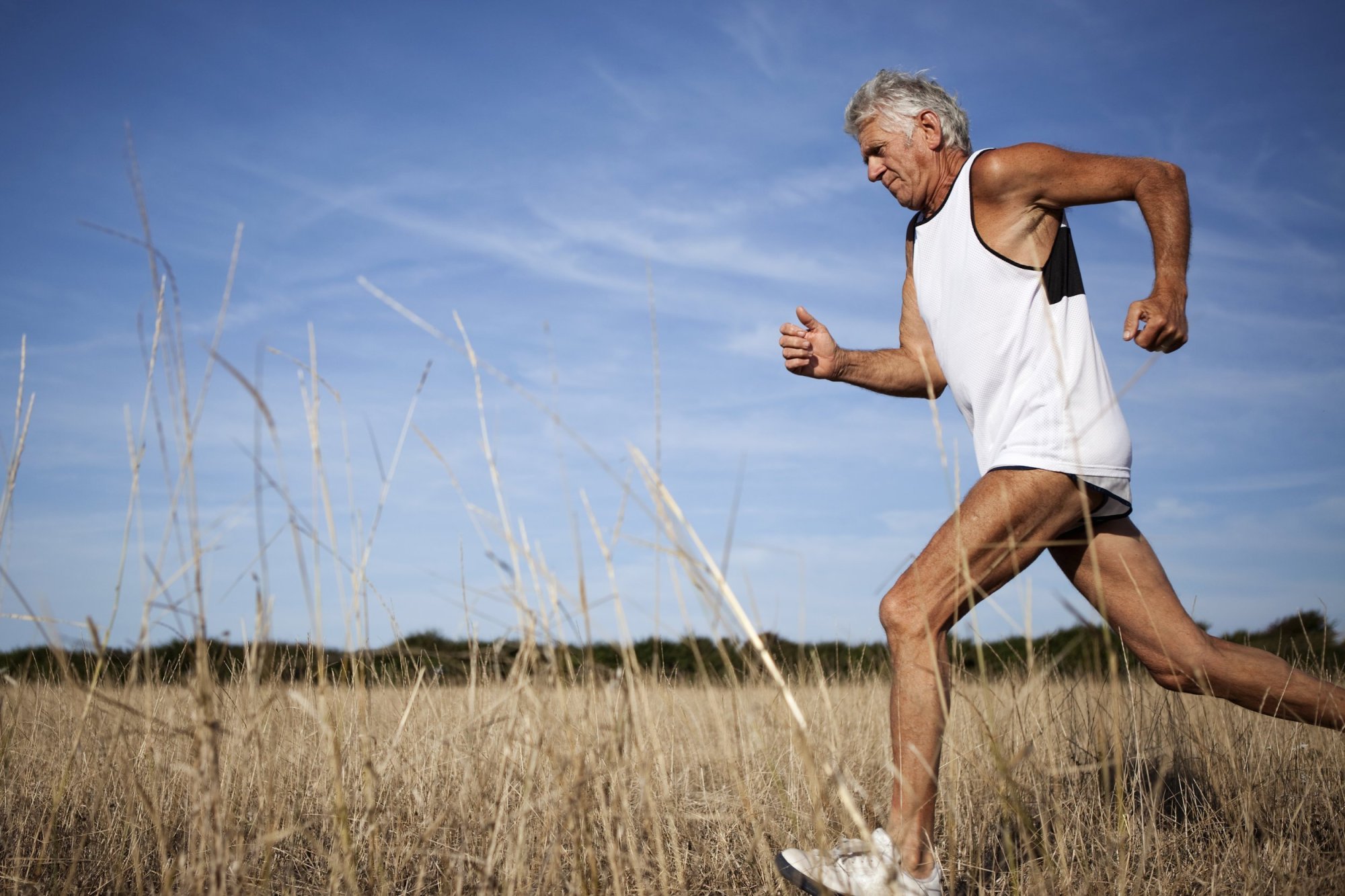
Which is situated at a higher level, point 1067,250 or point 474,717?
point 1067,250

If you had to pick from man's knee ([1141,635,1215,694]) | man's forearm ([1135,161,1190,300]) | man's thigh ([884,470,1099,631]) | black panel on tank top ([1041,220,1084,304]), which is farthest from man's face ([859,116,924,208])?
man's knee ([1141,635,1215,694])

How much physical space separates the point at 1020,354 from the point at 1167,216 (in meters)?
0.47

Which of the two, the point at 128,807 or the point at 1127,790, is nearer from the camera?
the point at 128,807

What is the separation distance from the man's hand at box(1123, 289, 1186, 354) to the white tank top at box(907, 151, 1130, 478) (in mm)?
172

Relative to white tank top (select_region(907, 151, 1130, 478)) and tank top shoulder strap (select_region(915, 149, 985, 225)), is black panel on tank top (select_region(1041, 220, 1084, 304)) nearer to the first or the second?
white tank top (select_region(907, 151, 1130, 478))

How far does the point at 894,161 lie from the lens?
100.0 inches

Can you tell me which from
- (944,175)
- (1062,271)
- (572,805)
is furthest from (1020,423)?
(572,805)

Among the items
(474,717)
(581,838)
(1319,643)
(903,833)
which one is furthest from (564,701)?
(1319,643)

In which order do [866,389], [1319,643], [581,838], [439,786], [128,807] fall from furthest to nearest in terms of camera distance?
[1319,643] → [866,389] → [439,786] → [128,807] → [581,838]

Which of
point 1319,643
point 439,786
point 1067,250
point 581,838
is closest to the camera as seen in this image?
point 581,838

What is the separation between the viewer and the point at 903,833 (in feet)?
5.94

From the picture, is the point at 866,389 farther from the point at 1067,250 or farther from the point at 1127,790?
the point at 1127,790

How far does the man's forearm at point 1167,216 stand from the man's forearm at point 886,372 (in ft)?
2.51

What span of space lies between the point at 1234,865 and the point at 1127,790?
2.28ft
